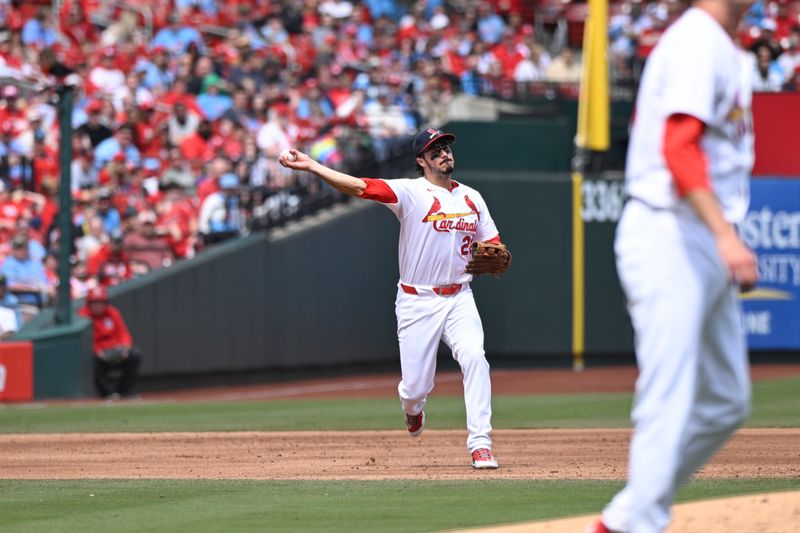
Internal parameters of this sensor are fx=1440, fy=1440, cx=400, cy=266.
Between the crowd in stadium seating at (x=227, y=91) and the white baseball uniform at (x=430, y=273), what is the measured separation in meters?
8.30

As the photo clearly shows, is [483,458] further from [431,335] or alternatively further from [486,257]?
[486,257]

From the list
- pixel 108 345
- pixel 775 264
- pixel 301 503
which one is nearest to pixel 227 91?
pixel 108 345

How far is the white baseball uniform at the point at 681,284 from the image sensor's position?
445 cm

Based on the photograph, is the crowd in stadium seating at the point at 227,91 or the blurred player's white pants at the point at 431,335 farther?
the crowd in stadium seating at the point at 227,91

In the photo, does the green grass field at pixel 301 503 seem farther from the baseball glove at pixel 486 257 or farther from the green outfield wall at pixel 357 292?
the green outfield wall at pixel 357 292

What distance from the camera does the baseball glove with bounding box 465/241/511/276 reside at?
883 cm

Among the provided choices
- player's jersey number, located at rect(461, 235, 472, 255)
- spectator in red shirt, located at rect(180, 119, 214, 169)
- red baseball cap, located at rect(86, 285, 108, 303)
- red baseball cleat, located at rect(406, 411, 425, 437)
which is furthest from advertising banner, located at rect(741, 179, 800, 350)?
player's jersey number, located at rect(461, 235, 472, 255)

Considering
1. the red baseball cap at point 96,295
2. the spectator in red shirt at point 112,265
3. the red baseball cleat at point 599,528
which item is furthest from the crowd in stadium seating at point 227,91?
the red baseball cleat at point 599,528

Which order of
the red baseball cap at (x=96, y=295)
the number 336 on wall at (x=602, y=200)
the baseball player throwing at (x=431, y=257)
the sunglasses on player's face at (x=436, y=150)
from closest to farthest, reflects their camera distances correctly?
the baseball player throwing at (x=431, y=257)
the sunglasses on player's face at (x=436, y=150)
the red baseball cap at (x=96, y=295)
the number 336 on wall at (x=602, y=200)

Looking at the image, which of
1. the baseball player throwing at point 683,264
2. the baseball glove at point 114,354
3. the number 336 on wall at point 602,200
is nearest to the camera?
the baseball player throwing at point 683,264

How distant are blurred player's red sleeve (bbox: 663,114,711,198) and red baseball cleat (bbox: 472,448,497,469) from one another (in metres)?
4.20

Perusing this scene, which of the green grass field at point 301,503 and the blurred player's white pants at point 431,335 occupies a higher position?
the blurred player's white pants at point 431,335

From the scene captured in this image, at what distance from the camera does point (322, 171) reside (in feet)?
27.1

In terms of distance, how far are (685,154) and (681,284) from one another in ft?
1.32
